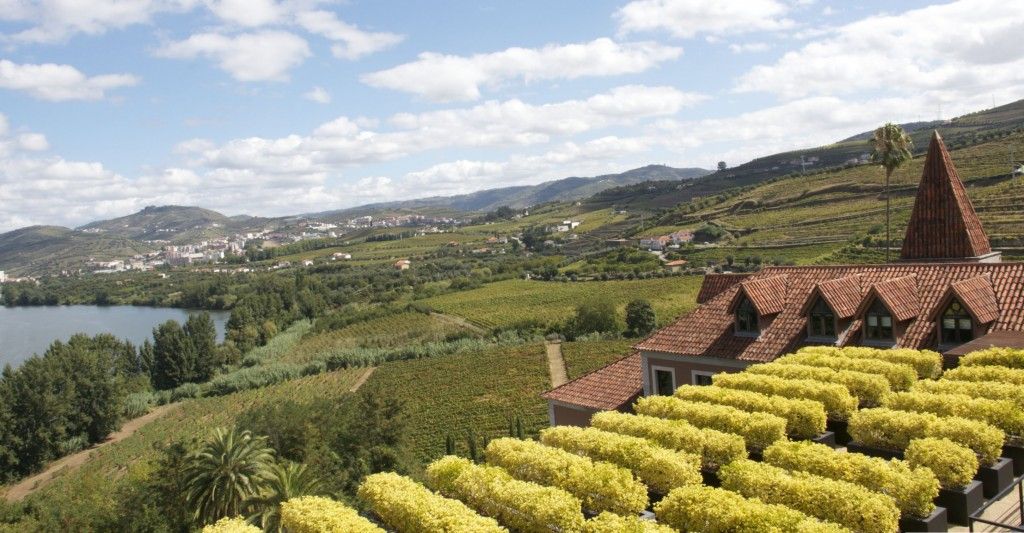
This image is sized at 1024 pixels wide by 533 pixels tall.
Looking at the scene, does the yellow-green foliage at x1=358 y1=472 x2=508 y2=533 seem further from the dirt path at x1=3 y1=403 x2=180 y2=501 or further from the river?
the river

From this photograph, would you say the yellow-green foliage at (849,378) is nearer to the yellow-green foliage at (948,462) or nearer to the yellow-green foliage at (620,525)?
the yellow-green foliage at (948,462)

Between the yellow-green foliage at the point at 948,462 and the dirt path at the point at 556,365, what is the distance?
48.4 m

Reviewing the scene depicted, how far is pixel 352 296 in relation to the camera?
486ft

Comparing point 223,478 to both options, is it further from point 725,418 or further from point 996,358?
point 996,358

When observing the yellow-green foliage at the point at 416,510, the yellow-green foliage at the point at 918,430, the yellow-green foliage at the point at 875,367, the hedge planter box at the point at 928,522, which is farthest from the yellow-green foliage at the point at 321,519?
the yellow-green foliage at the point at 875,367

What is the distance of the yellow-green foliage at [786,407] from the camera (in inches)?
471

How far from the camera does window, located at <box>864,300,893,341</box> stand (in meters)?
18.0

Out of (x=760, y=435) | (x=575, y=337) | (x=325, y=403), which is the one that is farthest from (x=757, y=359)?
(x=575, y=337)

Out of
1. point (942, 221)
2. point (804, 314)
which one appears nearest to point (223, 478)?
point (804, 314)

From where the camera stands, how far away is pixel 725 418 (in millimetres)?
12133

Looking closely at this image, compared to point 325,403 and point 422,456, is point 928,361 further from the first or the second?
point 325,403

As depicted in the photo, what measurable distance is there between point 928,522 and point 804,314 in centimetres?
1128

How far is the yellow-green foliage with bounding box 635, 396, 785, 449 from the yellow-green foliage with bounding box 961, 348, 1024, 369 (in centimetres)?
550

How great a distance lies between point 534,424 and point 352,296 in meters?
108
